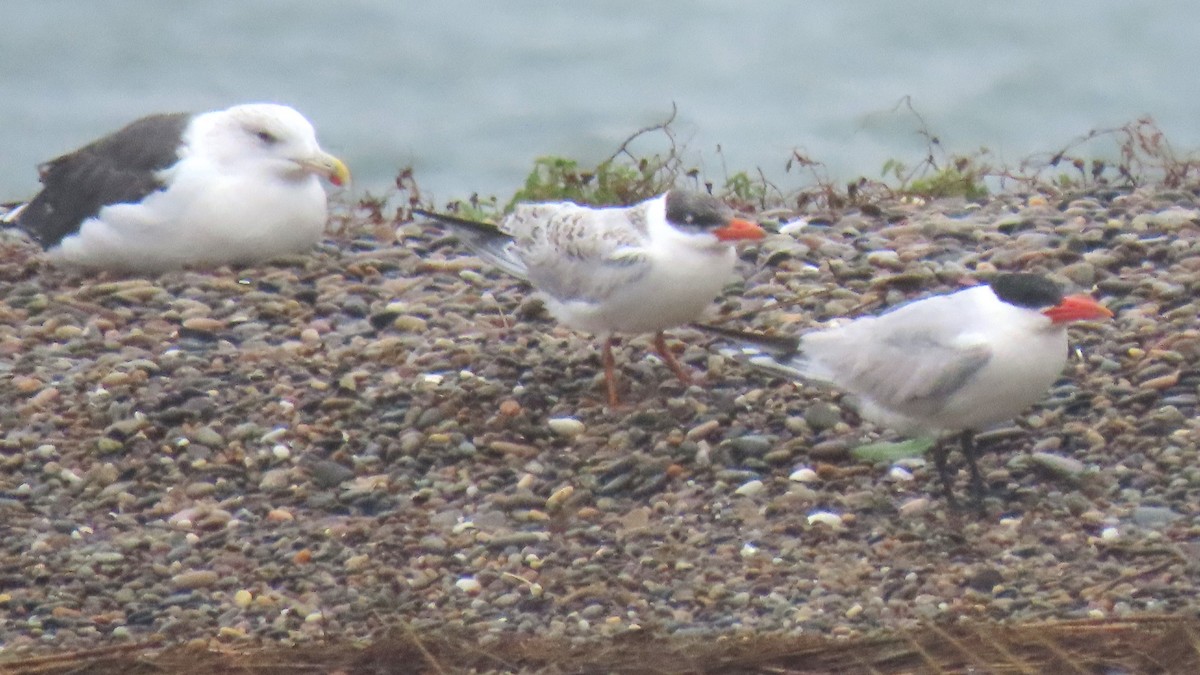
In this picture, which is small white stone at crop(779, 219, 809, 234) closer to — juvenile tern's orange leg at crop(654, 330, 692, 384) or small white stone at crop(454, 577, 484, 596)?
juvenile tern's orange leg at crop(654, 330, 692, 384)

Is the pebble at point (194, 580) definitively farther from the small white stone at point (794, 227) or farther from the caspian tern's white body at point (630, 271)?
the small white stone at point (794, 227)

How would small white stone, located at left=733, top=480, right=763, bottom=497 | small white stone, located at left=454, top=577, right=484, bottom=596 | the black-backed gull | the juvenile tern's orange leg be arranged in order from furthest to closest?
the black-backed gull < the juvenile tern's orange leg < small white stone, located at left=733, top=480, right=763, bottom=497 < small white stone, located at left=454, top=577, right=484, bottom=596

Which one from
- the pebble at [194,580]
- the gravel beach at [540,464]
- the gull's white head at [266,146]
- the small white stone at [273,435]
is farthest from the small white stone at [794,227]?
the pebble at [194,580]

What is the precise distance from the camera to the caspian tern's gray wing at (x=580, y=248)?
555 cm

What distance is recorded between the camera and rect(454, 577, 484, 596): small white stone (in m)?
4.61

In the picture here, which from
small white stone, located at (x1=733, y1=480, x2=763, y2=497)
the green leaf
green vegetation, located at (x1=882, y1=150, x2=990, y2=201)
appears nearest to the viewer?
small white stone, located at (x1=733, y1=480, x2=763, y2=497)

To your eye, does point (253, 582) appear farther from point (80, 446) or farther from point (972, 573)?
point (972, 573)

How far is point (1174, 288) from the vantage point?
5863 mm

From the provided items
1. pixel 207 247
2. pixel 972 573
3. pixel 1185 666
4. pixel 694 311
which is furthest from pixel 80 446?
pixel 1185 666

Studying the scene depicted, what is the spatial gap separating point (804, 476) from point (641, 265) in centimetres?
86

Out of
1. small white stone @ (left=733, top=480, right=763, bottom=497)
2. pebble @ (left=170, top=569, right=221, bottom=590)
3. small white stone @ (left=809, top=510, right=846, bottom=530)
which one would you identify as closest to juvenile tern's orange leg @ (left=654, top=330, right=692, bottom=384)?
small white stone @ (left=733, top=480, right=763, bottom=497)

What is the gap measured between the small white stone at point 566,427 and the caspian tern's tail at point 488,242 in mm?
756

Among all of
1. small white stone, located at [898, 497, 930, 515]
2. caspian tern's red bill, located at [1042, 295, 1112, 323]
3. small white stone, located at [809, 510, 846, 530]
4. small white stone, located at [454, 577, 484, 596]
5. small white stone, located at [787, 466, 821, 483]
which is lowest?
small white stone, located at [454, 577, 484, 596]

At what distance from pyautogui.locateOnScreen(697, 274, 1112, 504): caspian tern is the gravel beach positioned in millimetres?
180
